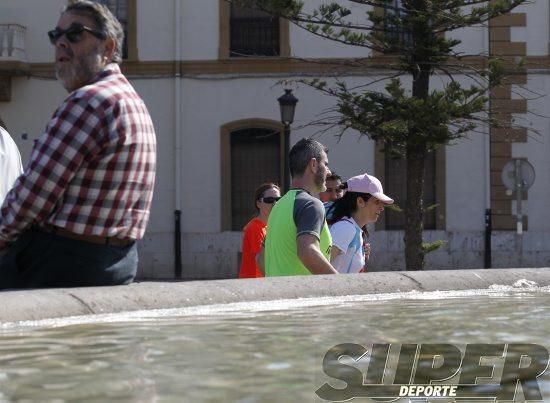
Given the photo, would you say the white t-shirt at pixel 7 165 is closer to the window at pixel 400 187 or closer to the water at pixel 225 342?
the water at pixel 225 342

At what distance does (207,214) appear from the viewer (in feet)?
87.3

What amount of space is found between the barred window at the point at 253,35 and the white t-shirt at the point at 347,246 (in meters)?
20.0

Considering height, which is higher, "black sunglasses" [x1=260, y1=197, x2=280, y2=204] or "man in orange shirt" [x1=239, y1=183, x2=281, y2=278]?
"black sunglasses" [x1=260, y1=197, x2=280, y2=204]

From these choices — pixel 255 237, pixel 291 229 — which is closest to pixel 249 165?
pixel 255 237

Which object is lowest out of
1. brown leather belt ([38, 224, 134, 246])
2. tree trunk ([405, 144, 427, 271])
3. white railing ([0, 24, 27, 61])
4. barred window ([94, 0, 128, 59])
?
tree trunk ([405, 144, 427, 271])

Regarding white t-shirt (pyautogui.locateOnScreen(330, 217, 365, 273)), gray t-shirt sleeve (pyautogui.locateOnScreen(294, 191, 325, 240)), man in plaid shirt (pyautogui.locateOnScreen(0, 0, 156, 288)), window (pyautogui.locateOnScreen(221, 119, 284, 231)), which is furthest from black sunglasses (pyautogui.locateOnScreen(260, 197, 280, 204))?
window (pyautogui.locateOnScreen(221, 119, 284, 231))

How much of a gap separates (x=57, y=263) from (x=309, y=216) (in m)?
1.89

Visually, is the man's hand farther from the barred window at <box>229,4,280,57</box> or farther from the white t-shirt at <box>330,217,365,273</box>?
the barred window at <box>229,4,280,57</box>

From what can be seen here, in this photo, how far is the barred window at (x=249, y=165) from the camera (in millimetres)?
26625

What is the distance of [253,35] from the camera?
2688 cm

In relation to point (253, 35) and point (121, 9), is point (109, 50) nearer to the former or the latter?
point (253, 35)

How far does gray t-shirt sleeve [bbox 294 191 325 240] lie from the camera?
6.07 meters

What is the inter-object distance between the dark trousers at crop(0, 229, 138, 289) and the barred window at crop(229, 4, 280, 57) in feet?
73.9

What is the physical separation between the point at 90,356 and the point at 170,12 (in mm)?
24300
